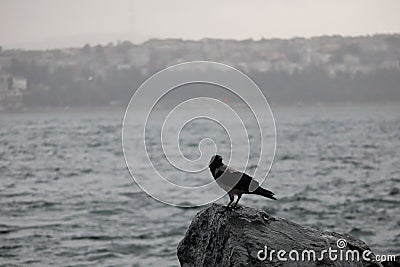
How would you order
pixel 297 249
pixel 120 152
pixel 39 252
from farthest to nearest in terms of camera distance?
pixel 120 152
pixel 39 252
pixel 297 249

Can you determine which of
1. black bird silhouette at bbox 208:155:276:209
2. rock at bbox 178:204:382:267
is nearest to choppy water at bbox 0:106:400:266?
rock at bbox 178:204:382:267

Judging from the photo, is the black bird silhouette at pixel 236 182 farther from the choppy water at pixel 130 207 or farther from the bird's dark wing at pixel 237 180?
the choppy water at pixel 130 207

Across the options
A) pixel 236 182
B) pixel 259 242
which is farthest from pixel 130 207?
pixel 259 242

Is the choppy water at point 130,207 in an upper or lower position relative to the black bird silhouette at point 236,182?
lower

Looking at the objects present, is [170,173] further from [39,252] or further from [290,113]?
[290,113]

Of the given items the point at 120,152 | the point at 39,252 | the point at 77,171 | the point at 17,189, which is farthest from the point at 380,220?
the point at 120,152

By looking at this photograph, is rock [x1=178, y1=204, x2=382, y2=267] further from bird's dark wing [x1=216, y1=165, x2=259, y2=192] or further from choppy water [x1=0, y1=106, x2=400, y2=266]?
choppy water [x1=0, y1=106, x2=400, y2=266]

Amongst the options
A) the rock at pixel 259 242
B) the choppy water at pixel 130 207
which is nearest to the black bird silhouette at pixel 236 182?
the rock at pixel 259 242

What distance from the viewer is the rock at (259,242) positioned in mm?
5871

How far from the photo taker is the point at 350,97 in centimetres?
11025

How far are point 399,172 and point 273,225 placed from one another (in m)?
28.4

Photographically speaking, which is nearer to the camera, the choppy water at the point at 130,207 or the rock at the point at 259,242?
the rock at the point at 259,242

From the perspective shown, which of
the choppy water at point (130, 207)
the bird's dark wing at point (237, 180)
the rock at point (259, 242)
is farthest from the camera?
the choppy water at point (130, 207)

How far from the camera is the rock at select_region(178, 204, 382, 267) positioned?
19.3ft
